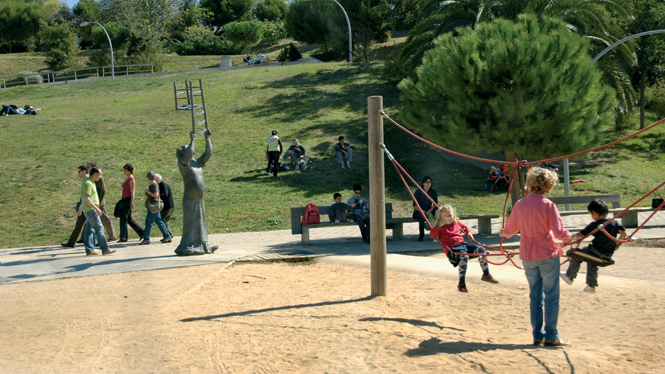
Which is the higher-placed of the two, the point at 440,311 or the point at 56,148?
the point at 56,148

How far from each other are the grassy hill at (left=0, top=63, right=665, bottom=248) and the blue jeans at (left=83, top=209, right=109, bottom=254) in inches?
146

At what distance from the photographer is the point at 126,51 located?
178 feet

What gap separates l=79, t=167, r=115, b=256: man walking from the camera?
11.2 metres

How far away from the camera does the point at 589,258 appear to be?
628cm

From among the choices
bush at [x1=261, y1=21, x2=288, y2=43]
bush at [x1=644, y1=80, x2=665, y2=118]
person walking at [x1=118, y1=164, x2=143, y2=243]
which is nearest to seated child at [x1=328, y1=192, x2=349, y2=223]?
person walking at [x1=118, y1=164, x2=143, y2=243]

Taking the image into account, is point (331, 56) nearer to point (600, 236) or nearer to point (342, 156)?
point (342, 156)

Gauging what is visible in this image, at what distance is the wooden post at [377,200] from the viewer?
25.8 ft

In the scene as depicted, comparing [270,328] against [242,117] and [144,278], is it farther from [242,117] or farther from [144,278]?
[242,117]

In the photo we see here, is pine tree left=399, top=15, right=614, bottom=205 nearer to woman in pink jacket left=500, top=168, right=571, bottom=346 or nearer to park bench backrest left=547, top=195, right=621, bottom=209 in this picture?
park bench backrest left=547, top=195, right=621, bottom=209

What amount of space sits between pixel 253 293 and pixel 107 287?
2.24 metres

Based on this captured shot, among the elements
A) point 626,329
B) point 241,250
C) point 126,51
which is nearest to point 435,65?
point 241,250

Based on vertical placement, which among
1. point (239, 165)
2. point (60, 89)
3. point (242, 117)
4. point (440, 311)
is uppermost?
point (60, 89)

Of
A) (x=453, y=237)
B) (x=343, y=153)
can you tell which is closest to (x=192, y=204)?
(x=453, y=237)

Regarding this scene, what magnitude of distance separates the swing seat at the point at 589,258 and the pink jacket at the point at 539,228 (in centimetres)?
66
